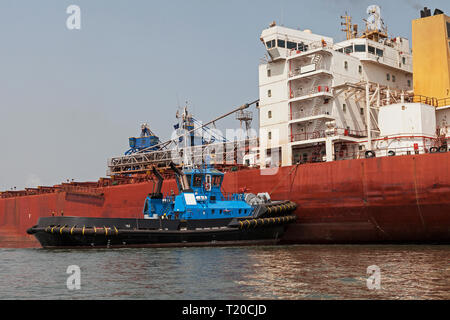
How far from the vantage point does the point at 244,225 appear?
70.1 ft

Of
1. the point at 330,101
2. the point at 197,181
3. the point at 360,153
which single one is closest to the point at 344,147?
the point at 360,153

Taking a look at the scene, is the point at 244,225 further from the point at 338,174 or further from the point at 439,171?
the point at 439,171

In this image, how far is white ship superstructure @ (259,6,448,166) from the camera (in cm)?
2438

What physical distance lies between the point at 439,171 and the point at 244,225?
839 centimetres

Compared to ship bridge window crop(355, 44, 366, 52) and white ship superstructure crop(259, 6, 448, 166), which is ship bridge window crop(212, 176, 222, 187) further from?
ship bridge window crop(355, 44, 366, 52)

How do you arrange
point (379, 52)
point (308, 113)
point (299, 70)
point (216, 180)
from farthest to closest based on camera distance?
point (379, 52) → point (299, 70) → point (308, 113) → point (216, 180)

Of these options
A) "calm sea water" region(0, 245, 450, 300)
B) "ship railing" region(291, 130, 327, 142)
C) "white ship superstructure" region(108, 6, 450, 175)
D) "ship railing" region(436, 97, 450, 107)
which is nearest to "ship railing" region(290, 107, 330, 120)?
"white ship superstructure" region(108, 6, 450, 175)

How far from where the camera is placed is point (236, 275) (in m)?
12.6

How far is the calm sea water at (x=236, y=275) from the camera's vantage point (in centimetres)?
1009

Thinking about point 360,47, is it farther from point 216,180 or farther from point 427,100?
point 216,180

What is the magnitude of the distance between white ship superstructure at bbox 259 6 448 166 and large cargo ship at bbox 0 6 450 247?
0.20 feet

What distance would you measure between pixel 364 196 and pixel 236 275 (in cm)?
1062

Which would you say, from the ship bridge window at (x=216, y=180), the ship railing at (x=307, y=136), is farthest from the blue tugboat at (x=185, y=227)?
the ship railing at (x=307, y=136)
